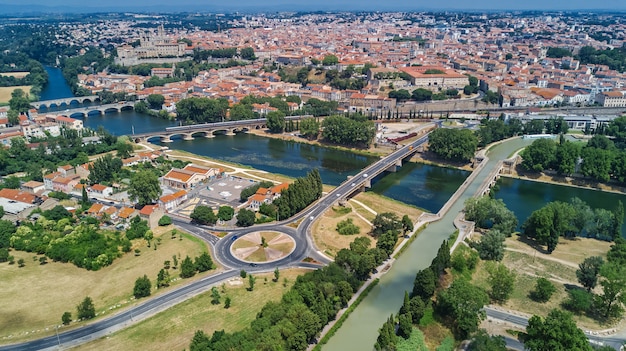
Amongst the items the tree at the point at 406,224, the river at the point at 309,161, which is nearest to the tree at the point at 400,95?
the river at the point at 309,161

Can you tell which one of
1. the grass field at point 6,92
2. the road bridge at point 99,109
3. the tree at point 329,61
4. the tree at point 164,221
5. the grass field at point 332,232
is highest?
the tree at point 329,61

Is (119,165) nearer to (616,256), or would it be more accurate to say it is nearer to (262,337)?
(262,337)

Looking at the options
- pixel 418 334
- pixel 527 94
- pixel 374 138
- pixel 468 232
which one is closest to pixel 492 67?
pixel 527 94

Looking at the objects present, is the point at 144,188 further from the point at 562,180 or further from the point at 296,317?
the point at 562,180

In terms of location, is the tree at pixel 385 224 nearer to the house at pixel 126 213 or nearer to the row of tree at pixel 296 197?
the row of tree at pixel 296 197

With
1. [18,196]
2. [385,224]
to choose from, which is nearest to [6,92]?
[18,196]

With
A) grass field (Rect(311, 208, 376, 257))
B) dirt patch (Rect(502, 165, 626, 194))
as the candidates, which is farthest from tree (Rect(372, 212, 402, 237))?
dirt patch (Rect(502, 165, 626, 194))

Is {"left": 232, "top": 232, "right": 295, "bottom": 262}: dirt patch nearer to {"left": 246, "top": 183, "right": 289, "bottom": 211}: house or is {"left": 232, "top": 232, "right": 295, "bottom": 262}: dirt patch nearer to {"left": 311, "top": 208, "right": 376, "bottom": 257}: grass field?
{"left": 311, "top": 208, "right": 376, "bottom": 257}: grass field
